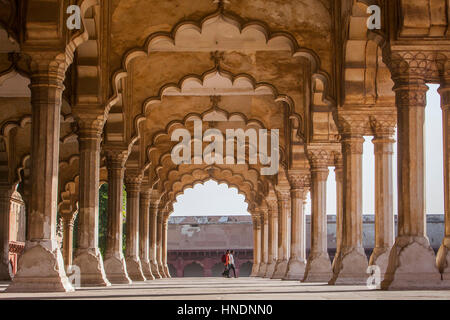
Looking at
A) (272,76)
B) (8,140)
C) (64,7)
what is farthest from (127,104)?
(64,7)

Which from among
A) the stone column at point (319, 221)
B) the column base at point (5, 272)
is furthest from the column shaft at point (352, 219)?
the column base at point (5, 272)

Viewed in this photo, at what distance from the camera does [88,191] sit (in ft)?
54.5

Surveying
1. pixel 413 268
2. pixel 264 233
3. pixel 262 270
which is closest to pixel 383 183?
pixel 413 268

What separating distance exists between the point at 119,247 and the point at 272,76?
5935mm

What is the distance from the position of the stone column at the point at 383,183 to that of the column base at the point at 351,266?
0.23 meters

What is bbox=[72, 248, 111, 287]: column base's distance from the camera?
53.1ft

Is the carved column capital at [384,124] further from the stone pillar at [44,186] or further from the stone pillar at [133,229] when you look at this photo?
the stone pillar at [133,229]

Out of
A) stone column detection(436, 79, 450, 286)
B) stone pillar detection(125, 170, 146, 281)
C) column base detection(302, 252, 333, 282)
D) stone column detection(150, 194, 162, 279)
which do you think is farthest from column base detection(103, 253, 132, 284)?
stone column detection(150, 194, 162, 279)

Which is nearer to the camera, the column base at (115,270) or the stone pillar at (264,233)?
the column base at (115,270)

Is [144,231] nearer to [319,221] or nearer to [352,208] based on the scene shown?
[319,221]

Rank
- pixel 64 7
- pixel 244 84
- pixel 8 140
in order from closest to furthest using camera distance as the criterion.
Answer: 1. pixel 64 7
2. pixel 244 84
3. pixel 8 140

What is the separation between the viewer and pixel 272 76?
21.0 meters

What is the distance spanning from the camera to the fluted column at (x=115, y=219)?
19266 mm
